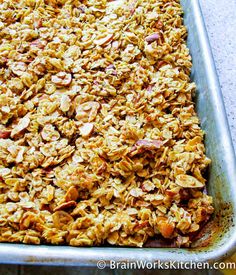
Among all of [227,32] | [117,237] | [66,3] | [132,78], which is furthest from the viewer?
[227,32]

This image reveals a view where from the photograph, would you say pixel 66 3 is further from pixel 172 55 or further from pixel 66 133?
pixel 66 133

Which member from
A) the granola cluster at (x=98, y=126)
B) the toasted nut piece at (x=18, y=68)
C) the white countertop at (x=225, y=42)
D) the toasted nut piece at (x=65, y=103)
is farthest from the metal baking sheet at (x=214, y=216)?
the toasted nut piece at (x=18, y=68)

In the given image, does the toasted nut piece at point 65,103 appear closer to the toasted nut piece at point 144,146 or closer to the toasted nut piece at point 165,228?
the toasted nut piece at point 144,146

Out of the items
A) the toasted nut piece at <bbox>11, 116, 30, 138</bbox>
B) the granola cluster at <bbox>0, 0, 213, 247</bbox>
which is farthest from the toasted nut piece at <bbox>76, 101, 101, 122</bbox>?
the toasted nut piece at <bbox>11, 116, 30, 138</bbox>

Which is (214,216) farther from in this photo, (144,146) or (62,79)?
(62,79)

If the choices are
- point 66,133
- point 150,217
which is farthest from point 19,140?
point 150,217

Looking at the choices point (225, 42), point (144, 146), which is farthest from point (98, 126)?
point (225, 42)
